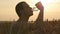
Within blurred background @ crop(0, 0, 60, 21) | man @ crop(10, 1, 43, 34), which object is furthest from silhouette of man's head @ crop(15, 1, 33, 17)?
blurred background @ crop(0, 0, 60, 21)

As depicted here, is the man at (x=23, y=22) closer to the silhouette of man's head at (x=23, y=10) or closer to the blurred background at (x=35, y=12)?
the silhouette of man's head at (x=23, y=10)

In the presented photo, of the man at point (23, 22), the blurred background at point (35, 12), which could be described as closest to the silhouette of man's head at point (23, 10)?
the man at point (23, 22)

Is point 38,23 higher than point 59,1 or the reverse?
the reverse

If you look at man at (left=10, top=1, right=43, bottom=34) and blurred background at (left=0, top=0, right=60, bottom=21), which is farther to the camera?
blurred background at (left=0, top=0, right=60, bottom=21)

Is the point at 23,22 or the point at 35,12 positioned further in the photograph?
the point at 35,12

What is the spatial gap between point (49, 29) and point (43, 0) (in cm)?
34

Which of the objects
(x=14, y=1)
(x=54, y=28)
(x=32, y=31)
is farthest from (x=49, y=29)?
(x=14, y=1)

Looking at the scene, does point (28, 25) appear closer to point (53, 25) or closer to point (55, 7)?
point (53, 25)

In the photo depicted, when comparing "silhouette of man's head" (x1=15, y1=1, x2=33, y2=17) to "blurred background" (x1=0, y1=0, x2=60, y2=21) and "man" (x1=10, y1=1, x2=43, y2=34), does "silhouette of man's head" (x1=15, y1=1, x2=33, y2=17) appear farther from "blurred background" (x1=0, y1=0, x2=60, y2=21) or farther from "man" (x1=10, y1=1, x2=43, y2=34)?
"blurred background" (x1=0, y1=0, x2=60, y2=21)

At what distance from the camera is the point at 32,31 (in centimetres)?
128

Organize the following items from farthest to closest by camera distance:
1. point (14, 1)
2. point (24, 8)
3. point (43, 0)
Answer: point (14, 1), point (43, 0), point (24, 8)

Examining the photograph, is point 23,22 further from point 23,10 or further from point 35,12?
point 35,12

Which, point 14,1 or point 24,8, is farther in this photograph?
point 14,1

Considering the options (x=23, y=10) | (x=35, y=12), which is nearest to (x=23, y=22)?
(x=23, y=10)
